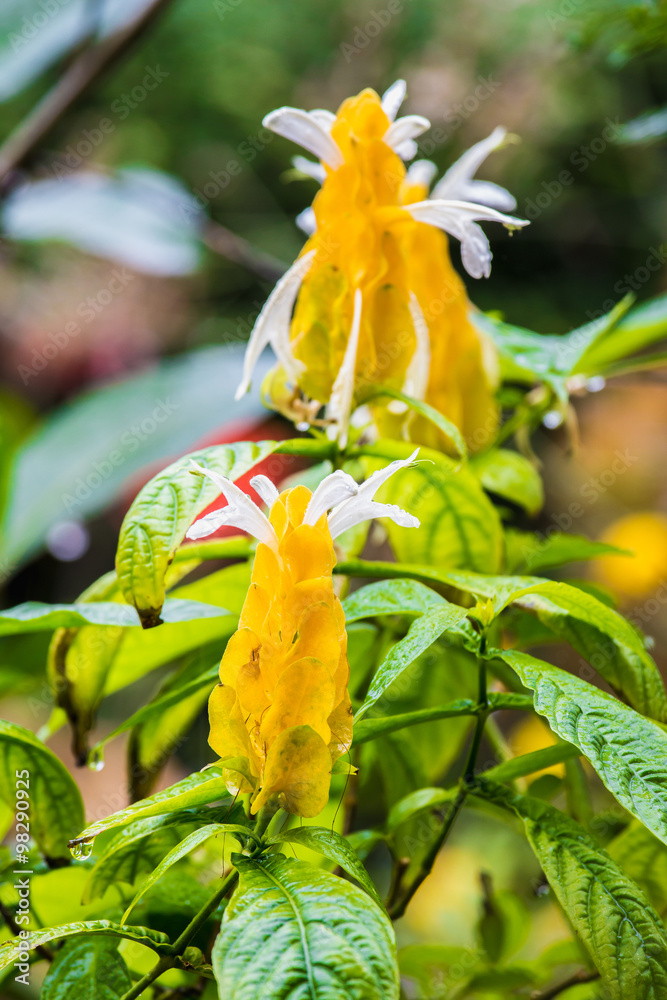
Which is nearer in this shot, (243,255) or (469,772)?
(469,772)

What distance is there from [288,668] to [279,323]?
210 mm

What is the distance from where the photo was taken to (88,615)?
32cm

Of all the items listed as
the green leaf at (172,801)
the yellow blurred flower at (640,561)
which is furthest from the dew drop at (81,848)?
the yellow blurred flower at (640,561)

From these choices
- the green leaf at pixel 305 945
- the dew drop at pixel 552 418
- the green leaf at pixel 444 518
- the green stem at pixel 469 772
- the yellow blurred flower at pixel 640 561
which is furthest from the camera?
the yellow blurred flower at pixel 640 561

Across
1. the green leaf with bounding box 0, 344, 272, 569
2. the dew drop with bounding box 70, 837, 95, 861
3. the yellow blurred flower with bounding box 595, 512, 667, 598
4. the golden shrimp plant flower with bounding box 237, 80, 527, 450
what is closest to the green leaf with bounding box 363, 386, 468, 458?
the golden shrimp plant flower with bounding box 237, 80, 527, 450

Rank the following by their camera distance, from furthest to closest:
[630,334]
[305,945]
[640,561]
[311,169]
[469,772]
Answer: [640,561] → [630,334] → [311,169] → [469,772] → [305,945]

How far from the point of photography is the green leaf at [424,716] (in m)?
0.27

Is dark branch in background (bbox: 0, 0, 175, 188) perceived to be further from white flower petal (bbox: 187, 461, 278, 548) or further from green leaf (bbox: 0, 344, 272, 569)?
white flower petal (bbox: 187, 461, 278, 548)

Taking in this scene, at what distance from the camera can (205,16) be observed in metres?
1.92

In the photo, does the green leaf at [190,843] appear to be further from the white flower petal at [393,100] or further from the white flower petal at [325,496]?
the white flower petal at [393,100]

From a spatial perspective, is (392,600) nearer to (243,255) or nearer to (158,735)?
(158,735)

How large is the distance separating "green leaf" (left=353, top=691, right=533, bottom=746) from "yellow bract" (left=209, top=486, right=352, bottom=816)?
0.01m

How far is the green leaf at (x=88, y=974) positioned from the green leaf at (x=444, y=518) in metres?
0.23

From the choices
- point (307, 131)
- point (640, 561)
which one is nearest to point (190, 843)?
point (307, 131)
